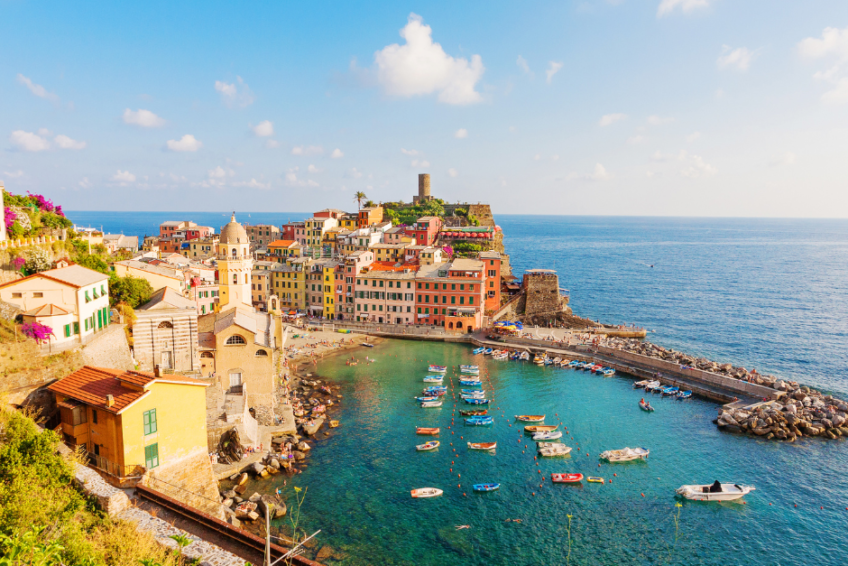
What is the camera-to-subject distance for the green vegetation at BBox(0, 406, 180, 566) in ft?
41.5

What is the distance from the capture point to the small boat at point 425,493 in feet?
106

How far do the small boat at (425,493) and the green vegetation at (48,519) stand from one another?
18.9m

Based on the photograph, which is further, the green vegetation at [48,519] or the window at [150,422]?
the window at [150,422]

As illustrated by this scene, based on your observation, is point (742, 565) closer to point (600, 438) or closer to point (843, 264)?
point (600, 438)

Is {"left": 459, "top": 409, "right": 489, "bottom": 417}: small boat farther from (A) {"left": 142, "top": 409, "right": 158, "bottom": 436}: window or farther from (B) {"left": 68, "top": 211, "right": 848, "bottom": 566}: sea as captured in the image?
(A) {"left": 142, "top": 409, "right": 158, "bottom": 436}: window

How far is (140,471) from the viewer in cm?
2205

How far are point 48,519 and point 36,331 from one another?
16310mm

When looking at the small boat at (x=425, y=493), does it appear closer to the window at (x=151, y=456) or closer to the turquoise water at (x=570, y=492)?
the turquoise water at (x=570, y=492)

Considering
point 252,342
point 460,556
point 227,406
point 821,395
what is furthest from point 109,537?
point 821,395

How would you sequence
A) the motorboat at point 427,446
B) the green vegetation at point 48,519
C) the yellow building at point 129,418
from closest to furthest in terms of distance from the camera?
the green vegetation at point 48,519 → the yellow building at point 129,418 → the motorboat at point 427,446

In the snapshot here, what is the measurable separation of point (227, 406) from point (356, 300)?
4020cm

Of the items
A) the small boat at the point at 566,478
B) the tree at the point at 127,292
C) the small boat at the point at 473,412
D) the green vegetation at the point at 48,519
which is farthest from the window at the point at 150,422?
the small boat at the point at 473,412

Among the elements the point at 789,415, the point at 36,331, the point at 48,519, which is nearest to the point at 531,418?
the point at 789,415

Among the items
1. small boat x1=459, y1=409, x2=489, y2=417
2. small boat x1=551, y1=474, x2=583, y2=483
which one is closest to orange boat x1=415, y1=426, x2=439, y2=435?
small boat x1=459, y1=409, x2=489, y2=417
